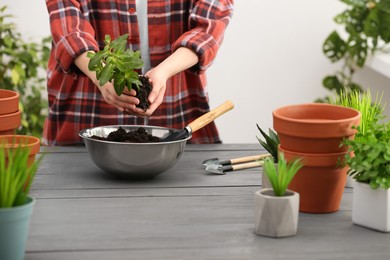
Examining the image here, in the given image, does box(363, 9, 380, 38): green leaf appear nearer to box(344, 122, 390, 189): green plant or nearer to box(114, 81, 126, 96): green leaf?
box(114, 81, 126, 96): green leaf

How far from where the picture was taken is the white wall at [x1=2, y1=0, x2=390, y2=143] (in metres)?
4.60

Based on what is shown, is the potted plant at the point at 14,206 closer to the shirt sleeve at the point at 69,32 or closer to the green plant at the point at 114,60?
the green plant at the point at 114,60

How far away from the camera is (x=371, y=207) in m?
1.62

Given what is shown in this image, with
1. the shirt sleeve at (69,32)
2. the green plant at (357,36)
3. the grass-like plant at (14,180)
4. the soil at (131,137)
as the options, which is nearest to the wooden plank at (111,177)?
the soil at (131,137)

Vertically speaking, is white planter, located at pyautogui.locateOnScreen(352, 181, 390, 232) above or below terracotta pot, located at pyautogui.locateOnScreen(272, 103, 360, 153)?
below

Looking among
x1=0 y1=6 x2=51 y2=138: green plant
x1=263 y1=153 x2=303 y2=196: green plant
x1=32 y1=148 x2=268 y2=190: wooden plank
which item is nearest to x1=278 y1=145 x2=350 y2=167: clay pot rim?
x1=263 y1=153 x2=303 y2=196: green plant

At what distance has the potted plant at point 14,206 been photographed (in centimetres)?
133

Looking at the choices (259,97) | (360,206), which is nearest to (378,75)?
(259,97)

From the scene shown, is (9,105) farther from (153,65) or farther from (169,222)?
(153,65)

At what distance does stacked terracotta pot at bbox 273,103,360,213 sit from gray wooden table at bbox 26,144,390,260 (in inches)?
1.5

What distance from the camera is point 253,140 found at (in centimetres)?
476

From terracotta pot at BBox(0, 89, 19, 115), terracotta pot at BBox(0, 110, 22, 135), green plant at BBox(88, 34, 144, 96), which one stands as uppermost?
green plant at BBox(88, 34, 144, 96)

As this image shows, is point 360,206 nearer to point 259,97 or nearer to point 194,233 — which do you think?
point 194,233

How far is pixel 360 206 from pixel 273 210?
0.21 meters
